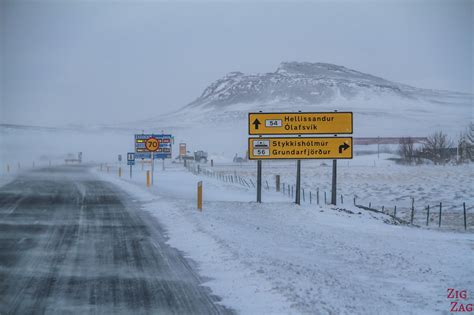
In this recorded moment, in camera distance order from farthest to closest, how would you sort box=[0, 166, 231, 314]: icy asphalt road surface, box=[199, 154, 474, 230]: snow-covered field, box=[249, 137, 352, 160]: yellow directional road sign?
box=[199, 154, 474, 230]: snow-covered field
box=[249, 137, 352, 160]: yellow directional road sign
box=[0, 166, 231, 314]: icy asphalt road surface

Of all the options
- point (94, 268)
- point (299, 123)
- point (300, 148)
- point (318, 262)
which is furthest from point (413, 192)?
point (94, 268)

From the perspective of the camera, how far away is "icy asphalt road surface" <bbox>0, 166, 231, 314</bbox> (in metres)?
7.43

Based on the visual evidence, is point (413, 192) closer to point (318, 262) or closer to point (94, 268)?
point (318, 262)

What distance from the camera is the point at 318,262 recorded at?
34.4 feet

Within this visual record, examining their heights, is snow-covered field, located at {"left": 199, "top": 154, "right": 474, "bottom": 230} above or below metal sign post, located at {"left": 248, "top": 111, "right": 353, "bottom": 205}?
below

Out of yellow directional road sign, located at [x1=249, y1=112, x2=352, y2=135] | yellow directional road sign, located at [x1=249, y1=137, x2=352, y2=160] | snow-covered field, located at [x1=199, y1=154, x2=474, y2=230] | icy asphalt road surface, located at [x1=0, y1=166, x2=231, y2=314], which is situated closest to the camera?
icy asphalt road surface, located at [x1=0, y1=166, x2=231, y2=314]

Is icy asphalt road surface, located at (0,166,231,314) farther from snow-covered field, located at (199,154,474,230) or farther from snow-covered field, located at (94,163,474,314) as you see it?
snow-covered field, located at (199,154,474,230)

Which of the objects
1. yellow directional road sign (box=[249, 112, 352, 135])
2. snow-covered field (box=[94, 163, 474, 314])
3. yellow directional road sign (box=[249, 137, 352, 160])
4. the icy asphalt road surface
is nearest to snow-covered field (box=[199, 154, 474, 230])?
yellow directional road sign (box=[249, 137, 352, 160])

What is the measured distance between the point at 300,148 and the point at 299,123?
3.52 ft

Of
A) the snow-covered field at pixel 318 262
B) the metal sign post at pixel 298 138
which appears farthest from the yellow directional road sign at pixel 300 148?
the snow-covered field at pixel 318 262

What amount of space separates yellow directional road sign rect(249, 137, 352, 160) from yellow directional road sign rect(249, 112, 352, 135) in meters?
0.43

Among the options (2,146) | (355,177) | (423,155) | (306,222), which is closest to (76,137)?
(2,146)

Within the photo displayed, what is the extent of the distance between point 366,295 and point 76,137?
18047 cm

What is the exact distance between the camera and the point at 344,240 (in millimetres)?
13797
